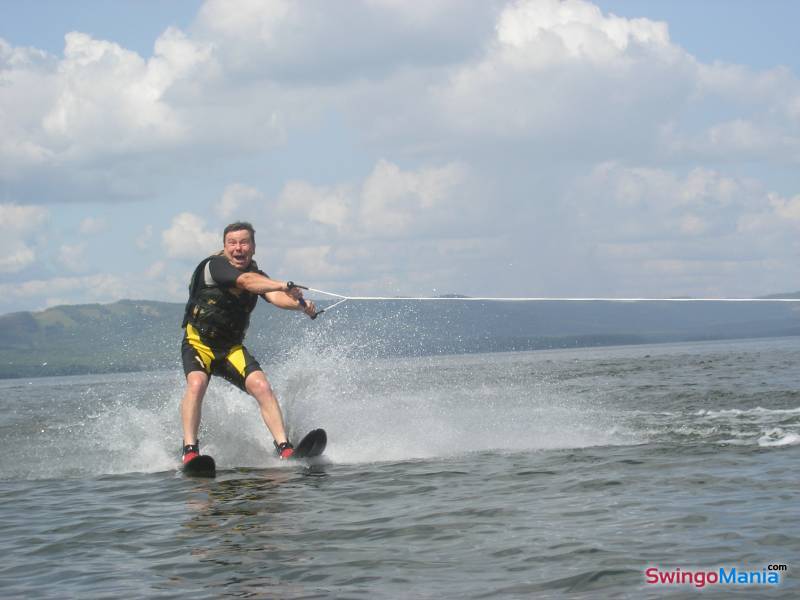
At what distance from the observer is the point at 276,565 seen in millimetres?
6000

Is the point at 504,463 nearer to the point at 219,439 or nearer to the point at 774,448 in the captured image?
the point at 774,448

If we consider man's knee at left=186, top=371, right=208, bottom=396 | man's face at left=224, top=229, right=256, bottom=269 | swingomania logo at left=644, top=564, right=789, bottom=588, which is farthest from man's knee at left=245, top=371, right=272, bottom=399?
swingomania logo at left=644, top=564, right=789, bottom=588

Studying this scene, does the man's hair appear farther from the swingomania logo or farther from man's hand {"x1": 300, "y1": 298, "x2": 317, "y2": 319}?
the swingomania logo

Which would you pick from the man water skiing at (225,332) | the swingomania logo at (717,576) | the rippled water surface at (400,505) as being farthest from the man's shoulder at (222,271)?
the swingomania logo at (717,576)

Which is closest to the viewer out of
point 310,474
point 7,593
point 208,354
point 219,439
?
point 7,593

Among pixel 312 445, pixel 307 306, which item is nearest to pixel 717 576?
pixel 307 306

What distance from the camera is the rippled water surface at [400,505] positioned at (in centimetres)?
562

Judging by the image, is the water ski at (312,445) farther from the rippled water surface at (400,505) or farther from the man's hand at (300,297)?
the man's hand at (300,297)

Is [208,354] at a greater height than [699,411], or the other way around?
[208,354]

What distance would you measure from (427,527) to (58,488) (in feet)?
16.7

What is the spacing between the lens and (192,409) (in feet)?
33.4

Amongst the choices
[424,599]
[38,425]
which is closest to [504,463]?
[424,599]

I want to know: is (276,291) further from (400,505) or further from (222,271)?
(400,505)

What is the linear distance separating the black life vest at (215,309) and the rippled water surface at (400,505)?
1445 mm
